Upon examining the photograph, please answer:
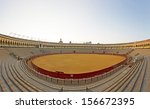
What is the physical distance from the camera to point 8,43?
130ft

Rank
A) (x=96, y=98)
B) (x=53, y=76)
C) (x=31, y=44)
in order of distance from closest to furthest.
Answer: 1. (x=96, y=98)
2. (x=53, y=76)
3. (x=31, y=44)

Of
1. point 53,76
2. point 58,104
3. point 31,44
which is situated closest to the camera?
point 58,104

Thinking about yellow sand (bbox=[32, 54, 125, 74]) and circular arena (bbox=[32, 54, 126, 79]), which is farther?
yellow sand (bbox=[32, 54, 125, 74])

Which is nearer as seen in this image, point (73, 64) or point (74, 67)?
point (74, 67)

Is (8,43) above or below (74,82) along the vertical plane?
above

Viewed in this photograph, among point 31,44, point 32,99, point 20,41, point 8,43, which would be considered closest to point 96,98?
point 32,99

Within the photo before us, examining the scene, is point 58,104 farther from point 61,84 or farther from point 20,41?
point 20,41

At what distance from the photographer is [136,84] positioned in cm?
917

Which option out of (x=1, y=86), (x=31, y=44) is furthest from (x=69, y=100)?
(x=31, y=44)

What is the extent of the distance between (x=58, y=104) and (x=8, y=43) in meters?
37.1

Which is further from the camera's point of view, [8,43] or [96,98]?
[8,43]

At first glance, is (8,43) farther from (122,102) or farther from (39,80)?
(122,102)

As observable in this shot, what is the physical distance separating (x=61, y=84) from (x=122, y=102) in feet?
16.8

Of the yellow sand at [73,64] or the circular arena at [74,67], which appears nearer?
the circular arena at [74,67]
